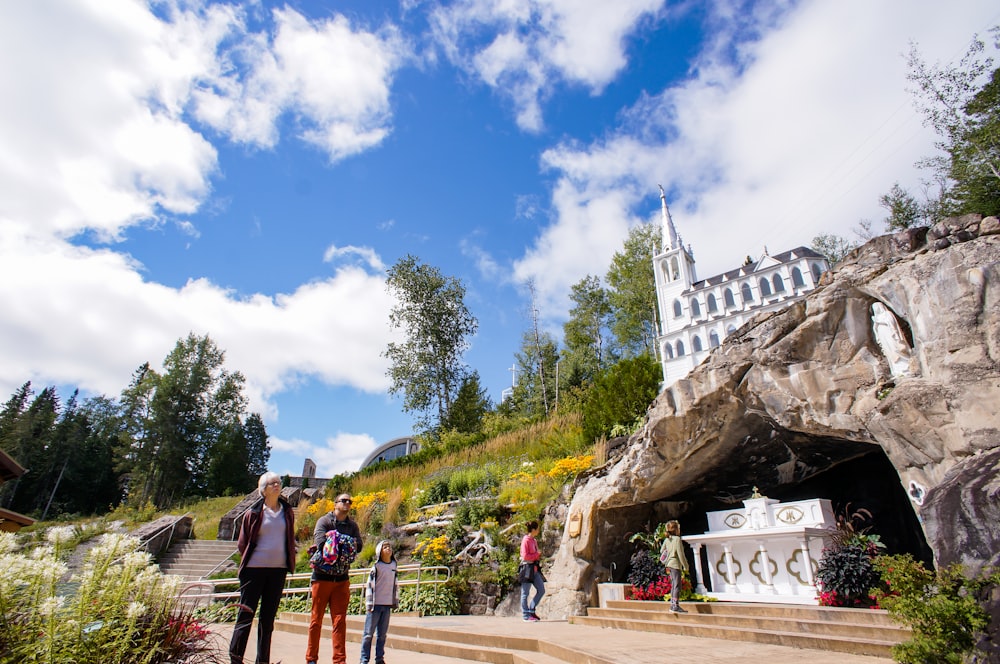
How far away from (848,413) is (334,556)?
20.5 feet

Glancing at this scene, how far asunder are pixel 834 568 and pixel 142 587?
7.24m

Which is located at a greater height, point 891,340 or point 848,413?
point 891,340

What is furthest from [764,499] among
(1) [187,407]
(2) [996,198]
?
(1) [187,407]

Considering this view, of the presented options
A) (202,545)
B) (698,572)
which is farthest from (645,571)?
(202,545)

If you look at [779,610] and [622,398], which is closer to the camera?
[779,610]

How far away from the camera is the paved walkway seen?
14.7 feet

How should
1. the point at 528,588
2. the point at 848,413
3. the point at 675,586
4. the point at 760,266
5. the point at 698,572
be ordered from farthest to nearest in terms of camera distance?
the point at 760,266 < the point at 528,588 < the point at 698,572 < the point at 675,586 < the point at 848,413

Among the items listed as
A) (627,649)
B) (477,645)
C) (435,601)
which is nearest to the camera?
(627,649)

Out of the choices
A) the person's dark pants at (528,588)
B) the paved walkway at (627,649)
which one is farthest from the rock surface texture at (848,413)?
the paved walkway at (627,649)

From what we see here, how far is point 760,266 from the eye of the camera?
3403cm

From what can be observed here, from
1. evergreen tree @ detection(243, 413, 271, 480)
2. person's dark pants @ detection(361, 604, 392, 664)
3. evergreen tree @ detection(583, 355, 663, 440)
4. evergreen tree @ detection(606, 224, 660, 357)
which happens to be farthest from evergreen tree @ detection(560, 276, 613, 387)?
evergreen tree @ detection(243, 413, 271, 480)

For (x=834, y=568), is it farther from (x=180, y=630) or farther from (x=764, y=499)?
(x=180, y=630)

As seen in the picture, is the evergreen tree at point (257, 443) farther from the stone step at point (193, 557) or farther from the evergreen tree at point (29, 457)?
the stone step at point (193, 557)

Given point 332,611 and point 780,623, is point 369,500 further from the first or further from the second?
point 780,623
